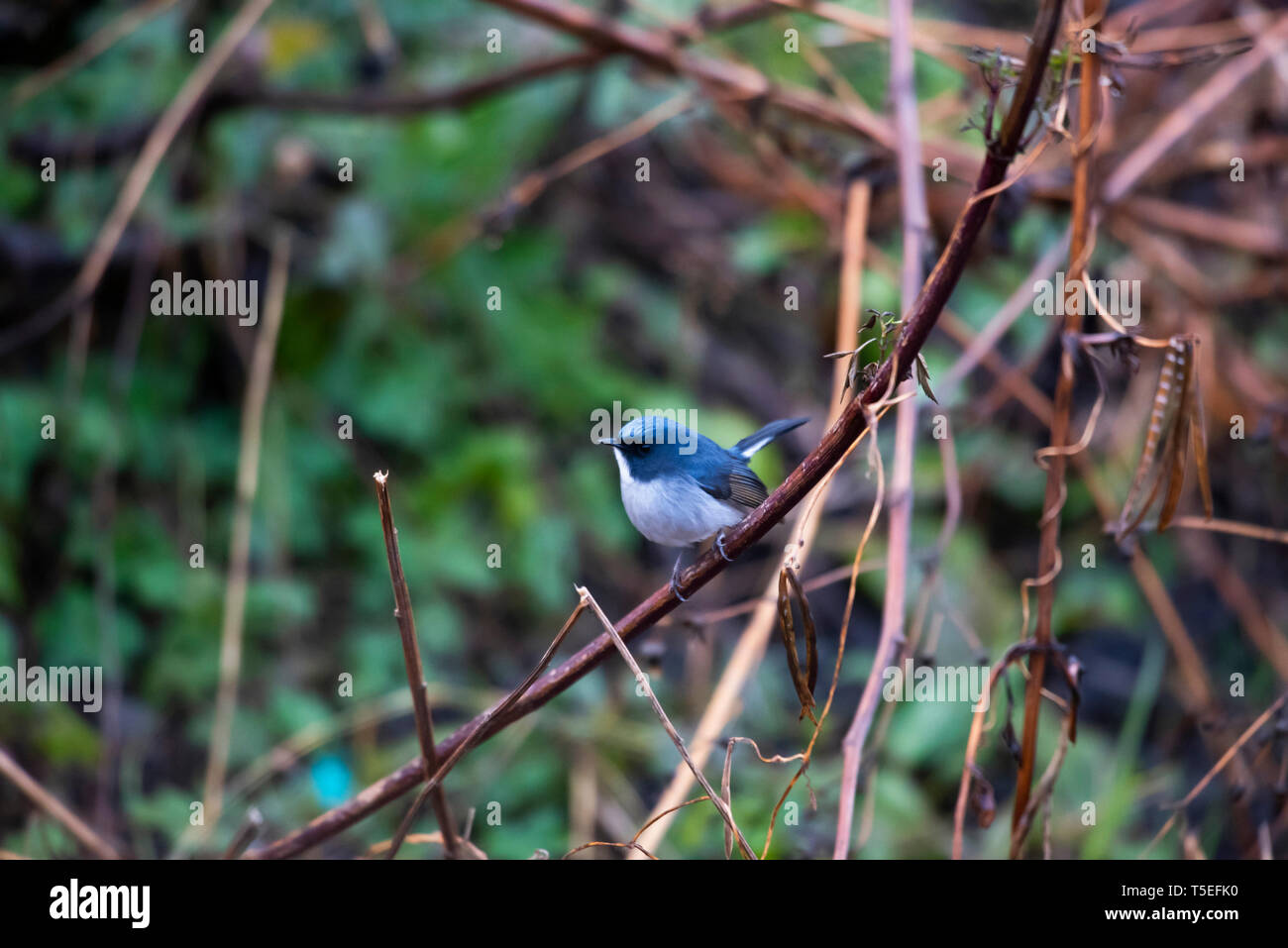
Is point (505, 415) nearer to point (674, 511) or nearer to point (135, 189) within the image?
point (135, 189)

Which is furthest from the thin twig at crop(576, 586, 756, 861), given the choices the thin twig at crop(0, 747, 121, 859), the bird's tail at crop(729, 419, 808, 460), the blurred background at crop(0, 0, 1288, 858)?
the blurred background at crop(0, 0, 1288, 858)

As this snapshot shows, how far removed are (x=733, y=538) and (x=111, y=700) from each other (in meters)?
3.47

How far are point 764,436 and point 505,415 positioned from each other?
2.82m

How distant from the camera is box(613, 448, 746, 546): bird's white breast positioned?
2.98 metres

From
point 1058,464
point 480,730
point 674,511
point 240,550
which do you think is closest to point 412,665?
point 480,730

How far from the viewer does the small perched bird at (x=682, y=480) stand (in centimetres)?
300

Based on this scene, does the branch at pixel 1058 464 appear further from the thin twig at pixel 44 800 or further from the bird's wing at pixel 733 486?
the thin twig at pixel 44 800

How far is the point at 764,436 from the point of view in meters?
3.30

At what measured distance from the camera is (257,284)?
5.30 m

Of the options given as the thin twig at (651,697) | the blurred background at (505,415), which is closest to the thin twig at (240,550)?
the blurred background at (505,415)

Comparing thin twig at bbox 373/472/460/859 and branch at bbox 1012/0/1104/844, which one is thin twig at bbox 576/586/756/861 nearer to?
thin twig at bbox 373/472/460/859

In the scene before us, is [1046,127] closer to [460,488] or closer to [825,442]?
[825,442]

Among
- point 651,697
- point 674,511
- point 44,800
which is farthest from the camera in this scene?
point 674,511

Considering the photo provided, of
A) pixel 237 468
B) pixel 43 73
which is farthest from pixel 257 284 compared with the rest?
pixel 43 73
